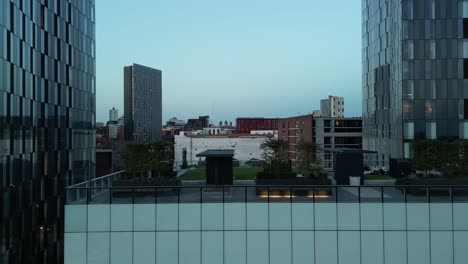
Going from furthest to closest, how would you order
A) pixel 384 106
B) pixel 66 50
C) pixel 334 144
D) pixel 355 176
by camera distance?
pixel 334 144 < pixel 384 106 < pixel 66 50 < pixel 355 176

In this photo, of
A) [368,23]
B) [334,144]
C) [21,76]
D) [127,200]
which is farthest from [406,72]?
[334,144]

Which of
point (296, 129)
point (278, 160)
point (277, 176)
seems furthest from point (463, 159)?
point (296, 129)

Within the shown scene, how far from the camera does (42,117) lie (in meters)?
41.5

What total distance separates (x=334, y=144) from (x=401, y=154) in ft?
205

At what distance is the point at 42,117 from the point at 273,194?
1127 inches

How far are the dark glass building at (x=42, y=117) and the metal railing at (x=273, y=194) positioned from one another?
8.70 meters

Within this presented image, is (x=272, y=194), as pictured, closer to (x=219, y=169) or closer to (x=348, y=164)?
(x=219, y=169)

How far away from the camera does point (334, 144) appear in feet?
420

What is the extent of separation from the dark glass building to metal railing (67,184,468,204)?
8.70 meters

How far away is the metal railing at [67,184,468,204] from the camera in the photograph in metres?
20.1

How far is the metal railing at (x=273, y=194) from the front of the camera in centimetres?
2014

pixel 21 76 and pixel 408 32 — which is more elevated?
pixel 408 32

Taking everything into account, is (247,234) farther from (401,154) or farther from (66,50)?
(401,154)

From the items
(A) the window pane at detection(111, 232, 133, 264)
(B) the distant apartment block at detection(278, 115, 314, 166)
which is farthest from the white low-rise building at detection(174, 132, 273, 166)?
(A) the window pane at detection(111, 232, 133, 264)
